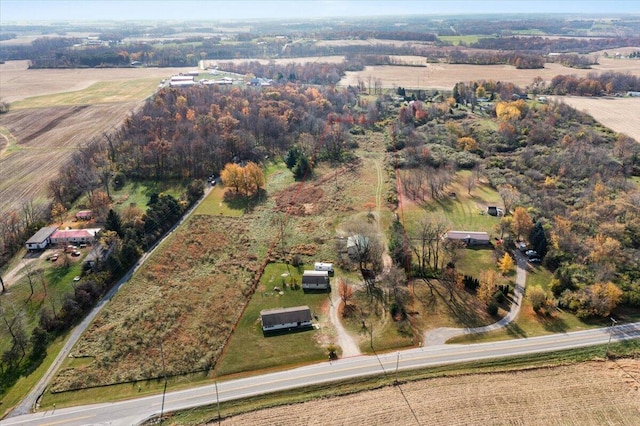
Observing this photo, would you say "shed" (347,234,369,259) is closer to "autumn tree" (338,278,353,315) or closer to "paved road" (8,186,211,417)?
"autumn tree" (338,278,353,315)

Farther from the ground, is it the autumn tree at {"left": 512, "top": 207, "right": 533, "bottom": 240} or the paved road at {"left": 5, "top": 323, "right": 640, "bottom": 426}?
the autumn tree at {"left": 512, "top": 207, "right": 533, "bottom": 240}

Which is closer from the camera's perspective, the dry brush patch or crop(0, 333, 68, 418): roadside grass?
crop(0, 333, 68, 418): roadside grass

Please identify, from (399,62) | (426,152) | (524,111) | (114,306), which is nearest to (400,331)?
(114,306)

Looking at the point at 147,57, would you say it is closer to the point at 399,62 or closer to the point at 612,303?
the point at 399,62

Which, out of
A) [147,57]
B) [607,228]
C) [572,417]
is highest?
[147,57]

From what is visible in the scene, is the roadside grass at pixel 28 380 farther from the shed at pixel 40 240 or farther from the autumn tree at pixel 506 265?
the autumn tree at pixel 506 265

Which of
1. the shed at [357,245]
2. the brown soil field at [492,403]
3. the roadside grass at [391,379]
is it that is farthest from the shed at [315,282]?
the brown soil field at [492,403]

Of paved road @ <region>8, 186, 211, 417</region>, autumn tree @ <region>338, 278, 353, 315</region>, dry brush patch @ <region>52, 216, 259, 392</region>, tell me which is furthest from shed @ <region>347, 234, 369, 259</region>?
paved road @ <region>8, 186, 211, 417</region>
